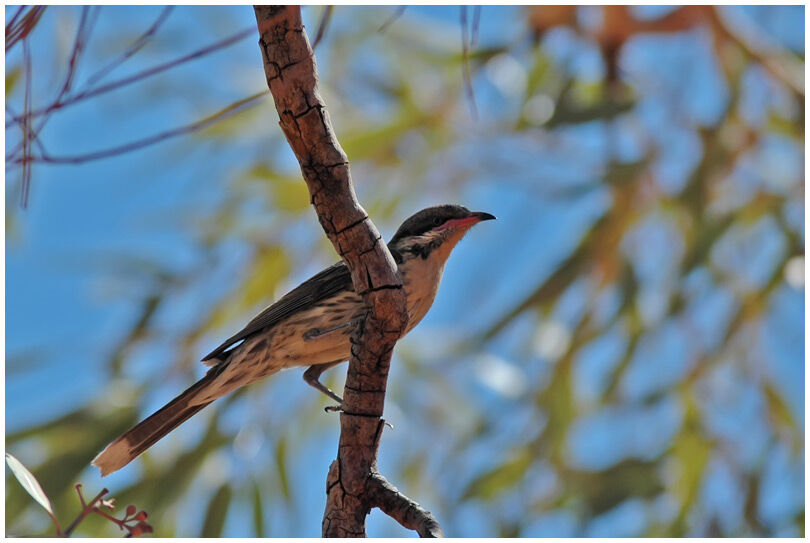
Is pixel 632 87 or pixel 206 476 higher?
pixel 632 87

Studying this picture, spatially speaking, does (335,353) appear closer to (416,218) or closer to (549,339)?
(416,218)

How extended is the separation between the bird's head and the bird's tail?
818 mm

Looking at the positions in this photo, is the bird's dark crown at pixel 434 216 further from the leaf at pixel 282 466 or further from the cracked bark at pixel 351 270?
the leaf at pixel 282 466

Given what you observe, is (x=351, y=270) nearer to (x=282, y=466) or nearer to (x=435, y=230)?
(x=435, y=230)

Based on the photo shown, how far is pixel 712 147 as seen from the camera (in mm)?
5371

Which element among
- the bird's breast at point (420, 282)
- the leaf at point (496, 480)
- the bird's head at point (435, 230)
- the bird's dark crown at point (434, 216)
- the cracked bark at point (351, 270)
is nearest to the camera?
the cracked bark at point (351, 270)

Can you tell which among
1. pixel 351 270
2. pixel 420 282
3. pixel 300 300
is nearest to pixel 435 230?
pixel 420 282

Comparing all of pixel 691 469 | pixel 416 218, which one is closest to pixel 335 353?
pixel 416 218

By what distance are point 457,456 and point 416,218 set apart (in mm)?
1833

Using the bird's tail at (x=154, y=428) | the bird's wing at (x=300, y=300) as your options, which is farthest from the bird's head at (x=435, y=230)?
the bird's tail at (x=154, y=428)

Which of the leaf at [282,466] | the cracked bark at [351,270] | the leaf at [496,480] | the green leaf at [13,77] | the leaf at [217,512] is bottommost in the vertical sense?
the cracked bark at [351,270]

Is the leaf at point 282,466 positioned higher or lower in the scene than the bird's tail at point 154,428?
higher

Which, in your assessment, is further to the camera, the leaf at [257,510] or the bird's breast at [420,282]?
the leaf at [257,510]

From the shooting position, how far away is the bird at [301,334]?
342cm
